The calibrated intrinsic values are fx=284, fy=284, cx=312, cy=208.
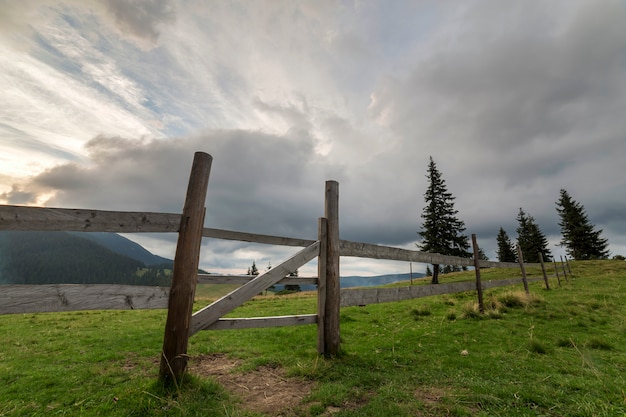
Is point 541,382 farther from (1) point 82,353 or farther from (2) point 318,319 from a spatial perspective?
(1) point 82,353

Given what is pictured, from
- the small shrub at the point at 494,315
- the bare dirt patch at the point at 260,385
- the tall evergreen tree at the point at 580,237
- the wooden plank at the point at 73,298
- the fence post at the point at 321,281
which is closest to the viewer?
the wooden plank at the point at 73,298

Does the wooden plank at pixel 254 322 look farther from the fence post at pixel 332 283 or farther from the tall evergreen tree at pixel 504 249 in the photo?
the tall evergreen tree at pixel 504 249

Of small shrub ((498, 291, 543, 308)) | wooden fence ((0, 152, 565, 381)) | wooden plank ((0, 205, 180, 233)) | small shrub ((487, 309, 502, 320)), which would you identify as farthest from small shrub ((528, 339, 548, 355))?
wooden plank ((0, 205, 180, 233))

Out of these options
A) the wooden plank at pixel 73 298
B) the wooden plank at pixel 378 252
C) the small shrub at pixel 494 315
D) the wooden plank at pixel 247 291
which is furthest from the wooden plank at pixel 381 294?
the wooden plank at pixel 73 298

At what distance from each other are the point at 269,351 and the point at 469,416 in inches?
144

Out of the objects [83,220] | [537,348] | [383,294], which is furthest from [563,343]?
[83,220]

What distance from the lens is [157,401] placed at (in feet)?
10.1

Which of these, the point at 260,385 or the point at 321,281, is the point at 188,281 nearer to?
the point at 260,385

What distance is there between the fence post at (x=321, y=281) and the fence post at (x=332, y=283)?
0.04m

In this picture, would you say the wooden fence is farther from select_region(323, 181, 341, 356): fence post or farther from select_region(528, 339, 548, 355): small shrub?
select_region(528, 339, 548, 355): small shrub

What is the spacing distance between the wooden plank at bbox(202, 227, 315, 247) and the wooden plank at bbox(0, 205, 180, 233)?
127 centimetres

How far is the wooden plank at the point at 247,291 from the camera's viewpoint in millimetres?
3684

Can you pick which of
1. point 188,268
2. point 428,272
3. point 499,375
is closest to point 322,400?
point 188,268

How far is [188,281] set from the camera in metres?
3.49
